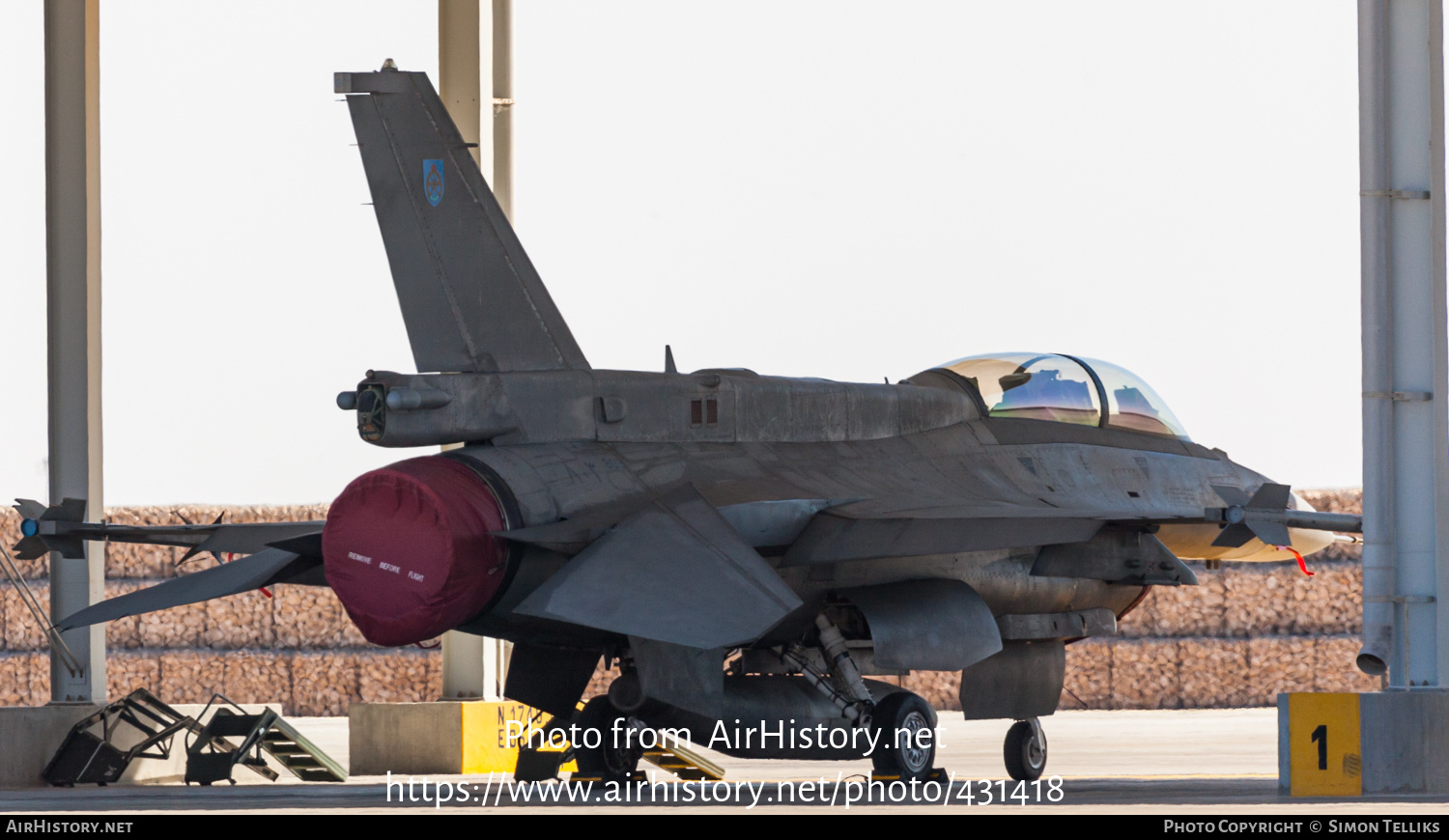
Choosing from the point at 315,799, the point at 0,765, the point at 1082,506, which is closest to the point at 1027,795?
the point at 1082,506

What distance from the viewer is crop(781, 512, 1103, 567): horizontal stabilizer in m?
11.1

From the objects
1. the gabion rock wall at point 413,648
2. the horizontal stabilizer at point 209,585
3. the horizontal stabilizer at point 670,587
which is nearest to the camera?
the horizontal stabilizer at point 670,587

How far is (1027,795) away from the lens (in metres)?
10.7

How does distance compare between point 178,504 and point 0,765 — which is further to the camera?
point 178,504

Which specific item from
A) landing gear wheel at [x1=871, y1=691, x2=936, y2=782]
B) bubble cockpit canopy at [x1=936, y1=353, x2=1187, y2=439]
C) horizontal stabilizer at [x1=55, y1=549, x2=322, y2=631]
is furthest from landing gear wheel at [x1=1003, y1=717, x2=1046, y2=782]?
horizontal stabilizer at [x1=55, y1=549, x2=322, y2=631]

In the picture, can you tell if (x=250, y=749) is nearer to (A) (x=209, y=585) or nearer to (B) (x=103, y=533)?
(B) (x=103, y=533)

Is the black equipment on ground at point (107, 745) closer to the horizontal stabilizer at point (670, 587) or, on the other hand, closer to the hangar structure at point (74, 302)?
the hangar structure at point (74, 302)

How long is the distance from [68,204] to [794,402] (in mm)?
6553

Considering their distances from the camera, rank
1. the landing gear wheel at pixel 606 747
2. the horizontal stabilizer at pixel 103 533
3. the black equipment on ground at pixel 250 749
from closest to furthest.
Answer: the landing gear wheel at pixel 606 747
the horizontal stabilizer at pixel 103 533
the black equipment on ground at pixel 250 749

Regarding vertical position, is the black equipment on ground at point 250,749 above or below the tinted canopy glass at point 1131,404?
below

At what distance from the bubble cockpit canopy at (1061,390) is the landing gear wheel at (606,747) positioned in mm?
3667

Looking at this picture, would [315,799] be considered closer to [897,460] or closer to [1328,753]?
[897,460]

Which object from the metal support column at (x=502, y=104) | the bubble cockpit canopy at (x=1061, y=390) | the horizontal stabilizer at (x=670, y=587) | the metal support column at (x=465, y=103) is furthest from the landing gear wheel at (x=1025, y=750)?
the metal support column at (x=502, y=104)

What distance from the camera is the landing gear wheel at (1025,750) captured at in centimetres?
1334
